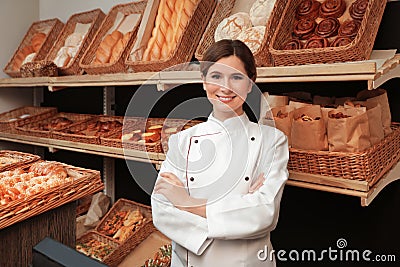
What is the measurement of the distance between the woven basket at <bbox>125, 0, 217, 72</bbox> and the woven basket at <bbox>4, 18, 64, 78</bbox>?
3.78 feet

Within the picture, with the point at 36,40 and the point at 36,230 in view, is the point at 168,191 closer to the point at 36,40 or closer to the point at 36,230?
the point at 36,230

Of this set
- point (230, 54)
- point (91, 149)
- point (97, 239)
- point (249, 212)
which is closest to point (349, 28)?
point (230, 54)

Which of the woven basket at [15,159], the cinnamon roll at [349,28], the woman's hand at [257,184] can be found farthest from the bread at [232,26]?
the woven basket at [15,159]

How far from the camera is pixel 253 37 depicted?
1.67 m

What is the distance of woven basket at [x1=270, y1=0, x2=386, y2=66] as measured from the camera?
1341 mm

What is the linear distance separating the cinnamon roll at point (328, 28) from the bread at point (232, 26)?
0.35 metres

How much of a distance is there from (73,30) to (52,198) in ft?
6.30

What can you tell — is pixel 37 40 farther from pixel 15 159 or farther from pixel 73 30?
pixel 15 159

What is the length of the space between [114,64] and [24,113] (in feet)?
4.69

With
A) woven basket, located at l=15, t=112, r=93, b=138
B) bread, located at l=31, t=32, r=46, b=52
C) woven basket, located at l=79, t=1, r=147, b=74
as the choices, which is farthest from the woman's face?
bread, located at l=31, t=32, r=46, b=52

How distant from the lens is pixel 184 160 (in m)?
1.32

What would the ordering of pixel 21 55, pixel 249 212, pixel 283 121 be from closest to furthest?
1. pixel 249 212
2. pixel 283 121
3. pixel 21 55

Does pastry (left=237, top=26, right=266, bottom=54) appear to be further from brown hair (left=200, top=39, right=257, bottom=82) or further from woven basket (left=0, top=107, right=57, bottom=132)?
woven basket (left=0, top=107, right=57, bottom=132)

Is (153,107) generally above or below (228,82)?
below
